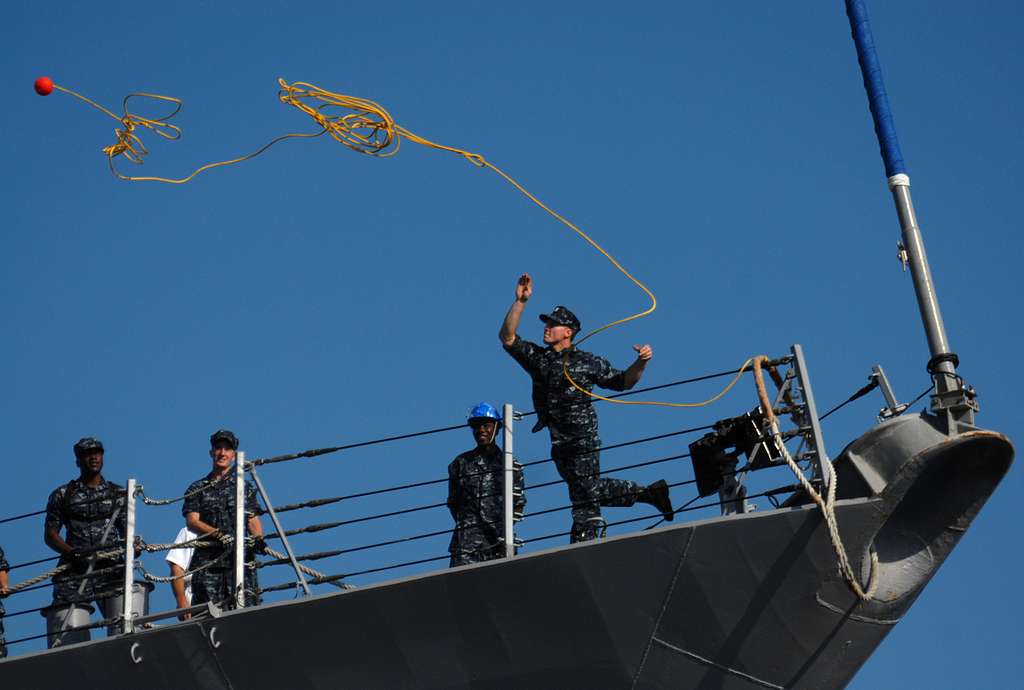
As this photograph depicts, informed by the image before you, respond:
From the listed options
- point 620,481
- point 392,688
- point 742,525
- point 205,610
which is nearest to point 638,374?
point 620,481

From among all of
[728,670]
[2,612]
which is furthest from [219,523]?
[728,670]

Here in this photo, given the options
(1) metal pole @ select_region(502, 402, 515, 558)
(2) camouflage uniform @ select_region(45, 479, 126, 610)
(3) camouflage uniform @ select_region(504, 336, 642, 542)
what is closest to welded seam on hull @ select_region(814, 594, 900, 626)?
(3) camouflage uniform @ select_region(504, 336, 642, 542)

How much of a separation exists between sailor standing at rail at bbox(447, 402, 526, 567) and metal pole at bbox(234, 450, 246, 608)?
4.76 ft

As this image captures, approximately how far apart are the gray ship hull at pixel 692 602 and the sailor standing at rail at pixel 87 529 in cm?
203

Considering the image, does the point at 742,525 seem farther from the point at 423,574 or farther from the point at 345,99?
the point at 345,99

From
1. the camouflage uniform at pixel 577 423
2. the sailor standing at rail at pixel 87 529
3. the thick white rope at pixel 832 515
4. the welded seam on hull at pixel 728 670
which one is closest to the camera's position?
the thick white rope at pixel 832 515

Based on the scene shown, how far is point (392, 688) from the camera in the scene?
1073 centimetres

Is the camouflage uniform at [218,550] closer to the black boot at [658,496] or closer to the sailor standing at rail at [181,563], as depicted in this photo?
the sailor standing at rail at [181,563]

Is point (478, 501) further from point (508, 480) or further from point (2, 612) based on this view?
point (2, 612)

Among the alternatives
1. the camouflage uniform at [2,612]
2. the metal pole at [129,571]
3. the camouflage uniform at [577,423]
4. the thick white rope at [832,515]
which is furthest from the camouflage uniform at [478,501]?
the camouflage uniform at [2,612]

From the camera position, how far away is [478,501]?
1127 cm

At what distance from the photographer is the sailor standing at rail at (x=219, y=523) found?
11570 mm

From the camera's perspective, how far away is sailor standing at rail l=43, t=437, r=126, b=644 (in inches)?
480

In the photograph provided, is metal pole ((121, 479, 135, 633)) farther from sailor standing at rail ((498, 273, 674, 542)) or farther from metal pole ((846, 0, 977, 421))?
metal pole ((846, 0, 977, 421))
